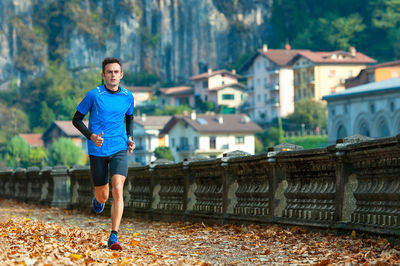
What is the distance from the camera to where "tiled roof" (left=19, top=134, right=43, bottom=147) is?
16138cm

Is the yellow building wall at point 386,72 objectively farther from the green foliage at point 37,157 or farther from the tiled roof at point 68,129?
the green foliage at point 37,157

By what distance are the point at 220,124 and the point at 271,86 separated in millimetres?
22186

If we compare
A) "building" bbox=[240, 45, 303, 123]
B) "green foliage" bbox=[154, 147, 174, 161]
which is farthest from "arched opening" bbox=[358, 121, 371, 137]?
"building" bbox=[240, 45, 303, 123]

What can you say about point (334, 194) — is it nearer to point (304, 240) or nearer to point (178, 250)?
point (304, 240)

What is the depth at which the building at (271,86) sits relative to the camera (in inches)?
5935

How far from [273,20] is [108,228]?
172 meters

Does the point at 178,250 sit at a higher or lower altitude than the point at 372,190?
lower

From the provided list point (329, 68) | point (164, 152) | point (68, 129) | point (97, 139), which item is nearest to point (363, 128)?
point (164, 152)

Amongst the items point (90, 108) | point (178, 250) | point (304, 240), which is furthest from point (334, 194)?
point (90, 108)

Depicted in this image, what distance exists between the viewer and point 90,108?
9.55m

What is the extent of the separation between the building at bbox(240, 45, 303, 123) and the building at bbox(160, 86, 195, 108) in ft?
52.5

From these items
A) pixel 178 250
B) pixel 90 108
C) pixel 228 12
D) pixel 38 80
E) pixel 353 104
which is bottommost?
pixel 178 250

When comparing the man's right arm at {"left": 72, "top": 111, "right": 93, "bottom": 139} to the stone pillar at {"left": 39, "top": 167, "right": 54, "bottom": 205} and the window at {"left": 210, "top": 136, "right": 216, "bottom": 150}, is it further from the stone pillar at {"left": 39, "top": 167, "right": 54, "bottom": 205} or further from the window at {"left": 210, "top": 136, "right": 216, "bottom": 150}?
the window at {"left": 210, "top": 136, "right": 216, "bottom": 150}

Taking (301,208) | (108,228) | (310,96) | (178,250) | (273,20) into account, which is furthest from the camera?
(273,20)
